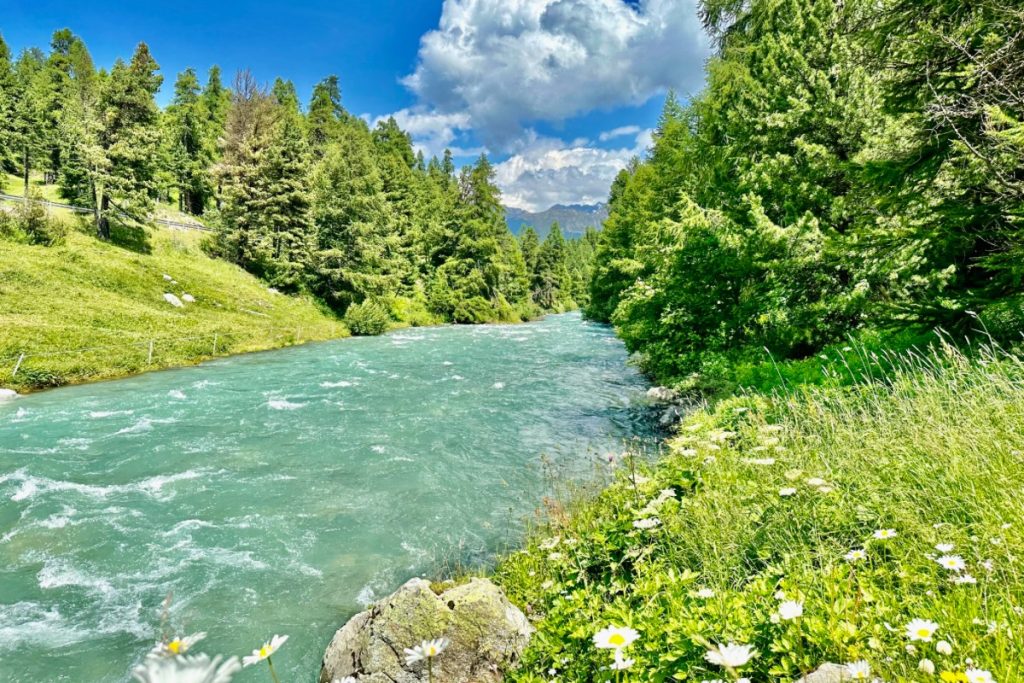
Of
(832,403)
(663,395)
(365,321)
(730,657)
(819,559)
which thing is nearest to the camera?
(730,657)

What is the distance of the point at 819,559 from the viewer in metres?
2.85

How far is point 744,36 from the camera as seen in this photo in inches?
598

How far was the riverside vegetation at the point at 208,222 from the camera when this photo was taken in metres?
24.0

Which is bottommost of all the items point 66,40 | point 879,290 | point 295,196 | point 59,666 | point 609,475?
point 59,666

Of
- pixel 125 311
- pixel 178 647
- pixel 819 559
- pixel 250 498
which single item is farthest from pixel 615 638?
pixel 125 311

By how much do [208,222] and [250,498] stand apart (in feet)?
148

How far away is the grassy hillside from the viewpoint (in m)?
18.1

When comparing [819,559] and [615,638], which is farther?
[819,559]

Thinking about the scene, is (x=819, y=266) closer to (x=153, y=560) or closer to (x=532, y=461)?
(x=532, y=461)

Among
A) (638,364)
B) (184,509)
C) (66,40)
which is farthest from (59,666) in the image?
(66,40)

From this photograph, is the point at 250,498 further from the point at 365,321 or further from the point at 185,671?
the point at 365,321

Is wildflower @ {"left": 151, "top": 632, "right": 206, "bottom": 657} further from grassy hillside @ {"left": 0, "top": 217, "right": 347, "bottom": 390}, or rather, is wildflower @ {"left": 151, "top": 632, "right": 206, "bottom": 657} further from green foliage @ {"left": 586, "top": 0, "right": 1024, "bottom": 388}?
grassy hillside @ {"left": 0, "top": 217, "right": 347, "bottom": 390}

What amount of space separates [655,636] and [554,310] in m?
82.4

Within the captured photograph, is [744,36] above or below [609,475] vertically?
above
